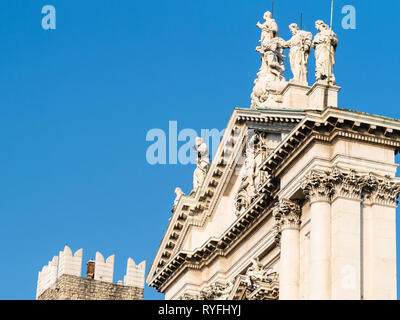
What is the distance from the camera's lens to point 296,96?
138 feet

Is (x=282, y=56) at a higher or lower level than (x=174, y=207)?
higher

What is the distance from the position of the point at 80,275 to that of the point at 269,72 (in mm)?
36423

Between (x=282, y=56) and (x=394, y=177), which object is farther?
(x=282, y=56)

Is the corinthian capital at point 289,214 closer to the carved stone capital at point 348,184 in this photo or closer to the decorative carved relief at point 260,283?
the carved stone capital at point 348,184

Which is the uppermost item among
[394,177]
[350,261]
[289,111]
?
[289,111]

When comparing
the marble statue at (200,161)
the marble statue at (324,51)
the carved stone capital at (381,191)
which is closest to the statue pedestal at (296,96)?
the marble statue at (324,51)

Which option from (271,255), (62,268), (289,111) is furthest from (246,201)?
(62,268)

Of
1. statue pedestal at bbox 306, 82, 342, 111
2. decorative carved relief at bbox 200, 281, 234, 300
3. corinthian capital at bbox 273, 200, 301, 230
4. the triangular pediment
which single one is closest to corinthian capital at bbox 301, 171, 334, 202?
corinthian capital at bbox 273, 200, 301, 230

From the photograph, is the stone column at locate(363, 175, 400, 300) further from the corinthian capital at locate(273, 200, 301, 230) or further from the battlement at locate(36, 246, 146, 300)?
the battlement at locate(36, 246, 146, 300)

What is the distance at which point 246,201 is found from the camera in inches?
1790
